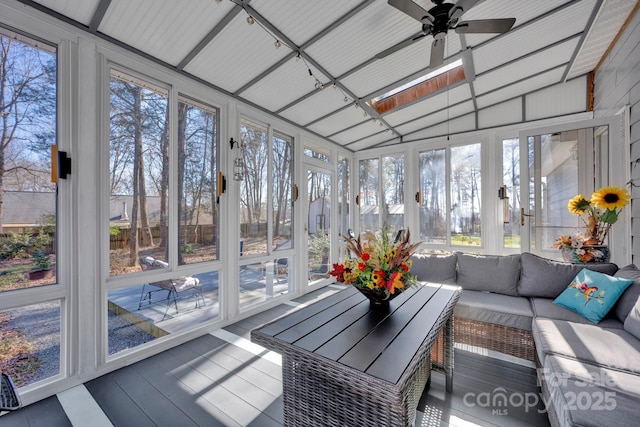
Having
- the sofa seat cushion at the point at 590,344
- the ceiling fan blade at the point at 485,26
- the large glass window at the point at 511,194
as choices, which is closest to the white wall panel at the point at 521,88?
the large glass window at the point at 511,194

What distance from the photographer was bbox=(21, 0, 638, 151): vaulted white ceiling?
2.13 metres

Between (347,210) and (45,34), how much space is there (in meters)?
4.83

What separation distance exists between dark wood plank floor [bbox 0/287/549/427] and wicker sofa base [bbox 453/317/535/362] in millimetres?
120

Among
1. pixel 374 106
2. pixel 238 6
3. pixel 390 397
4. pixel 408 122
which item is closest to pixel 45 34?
pixel 238 6

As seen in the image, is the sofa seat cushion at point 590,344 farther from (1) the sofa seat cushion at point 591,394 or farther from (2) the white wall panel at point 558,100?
(2) the white wall panel at point 558,100

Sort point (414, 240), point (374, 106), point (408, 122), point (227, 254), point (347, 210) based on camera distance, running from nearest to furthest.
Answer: point (227, 254), point (374, 106), point (408, 122), point (414, 240), point (347, 210)

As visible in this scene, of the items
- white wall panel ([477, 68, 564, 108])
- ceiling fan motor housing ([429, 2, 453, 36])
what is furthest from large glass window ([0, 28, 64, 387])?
white wall panel ([477, 68, 564, 108])

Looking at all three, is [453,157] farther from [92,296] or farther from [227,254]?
[92,296]

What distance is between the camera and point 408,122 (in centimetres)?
485

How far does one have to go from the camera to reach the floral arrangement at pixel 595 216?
243cm

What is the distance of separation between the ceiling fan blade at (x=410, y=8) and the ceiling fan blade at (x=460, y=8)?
6.5 inches

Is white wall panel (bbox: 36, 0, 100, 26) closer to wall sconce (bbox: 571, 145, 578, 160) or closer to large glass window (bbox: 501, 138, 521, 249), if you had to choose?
wall sconce (bbox: 571, 145, 578, 160)

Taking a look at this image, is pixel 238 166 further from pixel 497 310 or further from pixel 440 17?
pixel 497 310

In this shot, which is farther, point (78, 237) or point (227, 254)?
point (227, 254)
